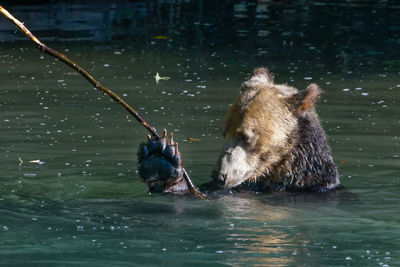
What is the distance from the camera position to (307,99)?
791cm

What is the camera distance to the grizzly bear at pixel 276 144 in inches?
306

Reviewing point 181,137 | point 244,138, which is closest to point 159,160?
point 244,138

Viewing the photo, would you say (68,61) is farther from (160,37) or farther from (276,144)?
(160,37)

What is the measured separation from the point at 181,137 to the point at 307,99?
269 cm

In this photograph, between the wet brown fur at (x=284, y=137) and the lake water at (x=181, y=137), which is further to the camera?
the wet brown fur at (x=284, y=137)

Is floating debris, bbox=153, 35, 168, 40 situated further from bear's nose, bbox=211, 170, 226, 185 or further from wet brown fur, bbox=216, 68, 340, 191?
bear's nose, bbox=211, 170, 226, 185

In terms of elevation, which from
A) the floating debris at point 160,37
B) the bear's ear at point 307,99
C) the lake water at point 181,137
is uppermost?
the bear's ear at point 307,99

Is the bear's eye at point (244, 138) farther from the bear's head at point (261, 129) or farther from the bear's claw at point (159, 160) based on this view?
the bear's claw at point (159, 160)

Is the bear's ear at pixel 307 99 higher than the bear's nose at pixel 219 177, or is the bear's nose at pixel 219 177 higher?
the bear's ear at pixel 307 99

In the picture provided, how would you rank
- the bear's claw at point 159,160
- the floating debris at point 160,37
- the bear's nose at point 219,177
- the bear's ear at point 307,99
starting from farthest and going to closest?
the floating debris at point 160,37
the bear's ear at point 307,99
the bear's nose at point 219,177
the bear's claw at point 159,160

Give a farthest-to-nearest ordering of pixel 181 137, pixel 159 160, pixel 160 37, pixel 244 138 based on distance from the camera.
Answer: pixel 160 37, pixel 181 137, pixel 244 138, pixel 159 160

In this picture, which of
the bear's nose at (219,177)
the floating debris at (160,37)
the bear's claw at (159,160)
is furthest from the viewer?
the floating debris at (160,37)

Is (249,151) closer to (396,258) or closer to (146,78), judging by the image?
(396,258)

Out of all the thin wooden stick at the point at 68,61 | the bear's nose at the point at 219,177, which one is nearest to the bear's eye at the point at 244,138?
the bear's nose at the point at 219,177
